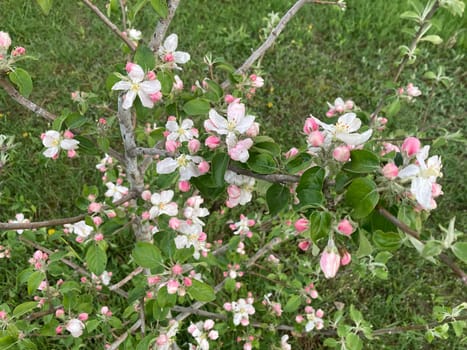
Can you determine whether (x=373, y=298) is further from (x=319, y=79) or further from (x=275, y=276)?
(x=319, y=79)

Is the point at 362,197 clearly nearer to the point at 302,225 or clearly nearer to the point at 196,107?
the point at 302,225

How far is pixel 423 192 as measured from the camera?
893mm

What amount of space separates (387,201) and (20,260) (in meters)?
2.35

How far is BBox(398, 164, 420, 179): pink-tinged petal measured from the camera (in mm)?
917

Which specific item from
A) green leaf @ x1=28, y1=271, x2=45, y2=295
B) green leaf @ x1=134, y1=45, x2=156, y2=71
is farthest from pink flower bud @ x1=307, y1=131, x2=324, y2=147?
green leaf @ x1=28, y1=271, x2=45, y2=295

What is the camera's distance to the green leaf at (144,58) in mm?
1229

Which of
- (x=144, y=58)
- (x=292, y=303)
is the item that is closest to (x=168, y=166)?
(x=144, y=58)

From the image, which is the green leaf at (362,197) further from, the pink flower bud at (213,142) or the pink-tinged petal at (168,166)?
the pink-tinged petal at (168,166)

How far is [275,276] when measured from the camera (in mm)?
2465

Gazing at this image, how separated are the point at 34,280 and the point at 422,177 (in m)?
1.21

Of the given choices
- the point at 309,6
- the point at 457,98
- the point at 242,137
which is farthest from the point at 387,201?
the point at 309,6

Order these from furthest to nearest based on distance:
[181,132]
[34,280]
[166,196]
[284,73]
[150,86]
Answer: [284,73] → [166,196] → [34,280] → [181,132] → [150,86]

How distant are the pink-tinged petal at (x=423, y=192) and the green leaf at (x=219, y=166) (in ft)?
1.36

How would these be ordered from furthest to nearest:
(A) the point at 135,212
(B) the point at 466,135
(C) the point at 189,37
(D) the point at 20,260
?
(C) the point at 189,37, (B) the point at 466,135, (D) the point at 20,260, (A) the point at 135,212
